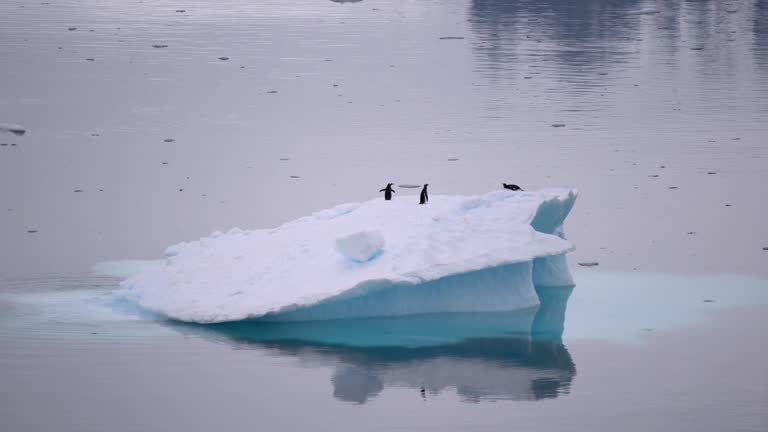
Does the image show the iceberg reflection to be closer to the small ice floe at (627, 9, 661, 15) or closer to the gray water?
the gray water

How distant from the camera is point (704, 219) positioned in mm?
13961

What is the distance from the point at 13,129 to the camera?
57.4 feet

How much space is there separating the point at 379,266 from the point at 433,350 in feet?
2.58

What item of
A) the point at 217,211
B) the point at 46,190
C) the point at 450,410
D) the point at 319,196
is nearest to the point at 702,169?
the point at 319,196

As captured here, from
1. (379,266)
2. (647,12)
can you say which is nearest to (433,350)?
(379,266)

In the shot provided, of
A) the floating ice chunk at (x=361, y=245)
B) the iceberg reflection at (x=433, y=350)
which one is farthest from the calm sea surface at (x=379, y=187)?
the floating ice chunk at (x=361, y=245)

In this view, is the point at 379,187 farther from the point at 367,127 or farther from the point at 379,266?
the point at 379,266

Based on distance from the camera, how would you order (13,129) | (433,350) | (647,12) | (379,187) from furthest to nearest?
(647,12)
(13,129)
(379,187)
(433,350)

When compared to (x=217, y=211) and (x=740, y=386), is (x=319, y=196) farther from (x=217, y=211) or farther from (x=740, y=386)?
(x=740, y=386)

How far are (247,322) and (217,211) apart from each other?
152 inches

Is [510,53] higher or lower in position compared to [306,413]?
lower

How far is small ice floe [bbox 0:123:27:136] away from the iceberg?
675 centimetres

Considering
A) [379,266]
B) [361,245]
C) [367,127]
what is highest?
[361,245]

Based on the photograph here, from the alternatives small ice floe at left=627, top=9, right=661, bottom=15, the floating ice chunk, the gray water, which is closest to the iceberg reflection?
the floating ice chunk
